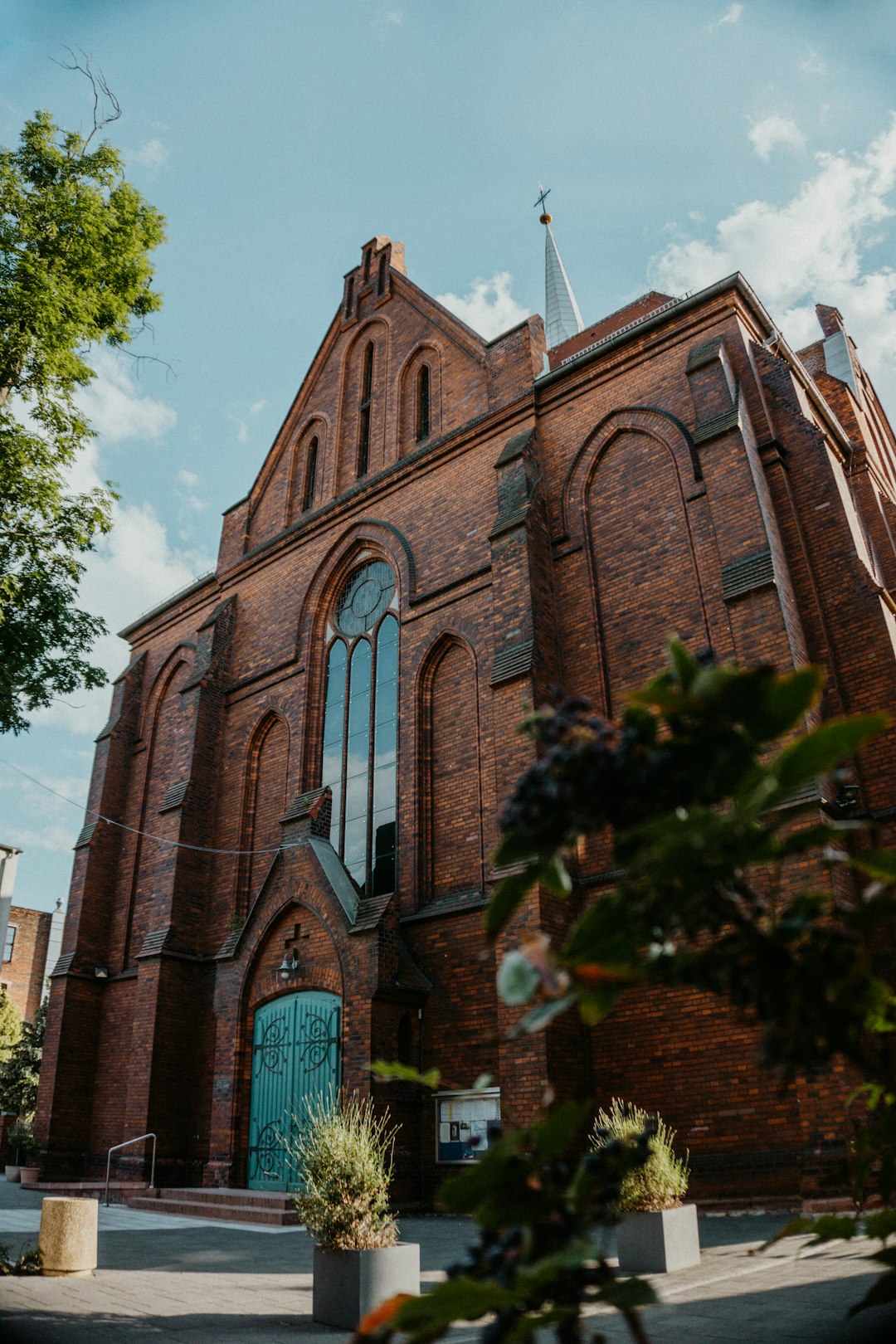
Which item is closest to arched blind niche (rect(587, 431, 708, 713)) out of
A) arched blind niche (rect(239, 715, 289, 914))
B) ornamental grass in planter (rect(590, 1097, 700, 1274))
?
ornamental grass in planter (rect(590, 1097, 700, 1274))

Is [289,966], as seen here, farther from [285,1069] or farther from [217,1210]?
[217,1210]

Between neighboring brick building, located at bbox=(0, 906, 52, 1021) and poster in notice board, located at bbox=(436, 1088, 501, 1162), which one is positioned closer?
poster in notice board, located at bbox=(436, 1088, 501, 1162)

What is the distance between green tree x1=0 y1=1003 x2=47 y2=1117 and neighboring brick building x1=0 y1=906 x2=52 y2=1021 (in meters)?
17.7

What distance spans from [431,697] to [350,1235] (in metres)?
9.72

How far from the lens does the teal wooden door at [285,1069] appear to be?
43.3 ft

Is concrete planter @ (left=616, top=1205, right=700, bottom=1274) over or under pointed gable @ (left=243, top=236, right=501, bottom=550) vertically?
under

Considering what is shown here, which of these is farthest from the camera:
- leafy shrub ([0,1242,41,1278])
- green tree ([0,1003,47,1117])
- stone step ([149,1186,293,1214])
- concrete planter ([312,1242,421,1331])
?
green tree ([0,1003,47,1117])

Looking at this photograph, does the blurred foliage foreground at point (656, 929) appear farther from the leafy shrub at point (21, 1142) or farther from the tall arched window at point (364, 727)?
the leafy shrub at point (21, 1142)

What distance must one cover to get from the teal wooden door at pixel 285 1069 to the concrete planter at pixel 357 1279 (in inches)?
282

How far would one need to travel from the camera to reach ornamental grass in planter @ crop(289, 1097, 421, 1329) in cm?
573

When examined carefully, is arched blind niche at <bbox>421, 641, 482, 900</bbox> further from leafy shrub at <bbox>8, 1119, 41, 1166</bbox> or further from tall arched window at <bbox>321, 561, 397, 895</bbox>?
leafy shrub at <bbox>8, 1119, 41, 1166</bbox>

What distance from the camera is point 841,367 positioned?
18422 millimetres

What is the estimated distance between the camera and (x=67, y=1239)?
7332 millimetres

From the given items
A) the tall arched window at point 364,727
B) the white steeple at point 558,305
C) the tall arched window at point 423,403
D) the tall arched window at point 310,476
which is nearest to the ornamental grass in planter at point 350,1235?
the tall arched window at point 364,727
